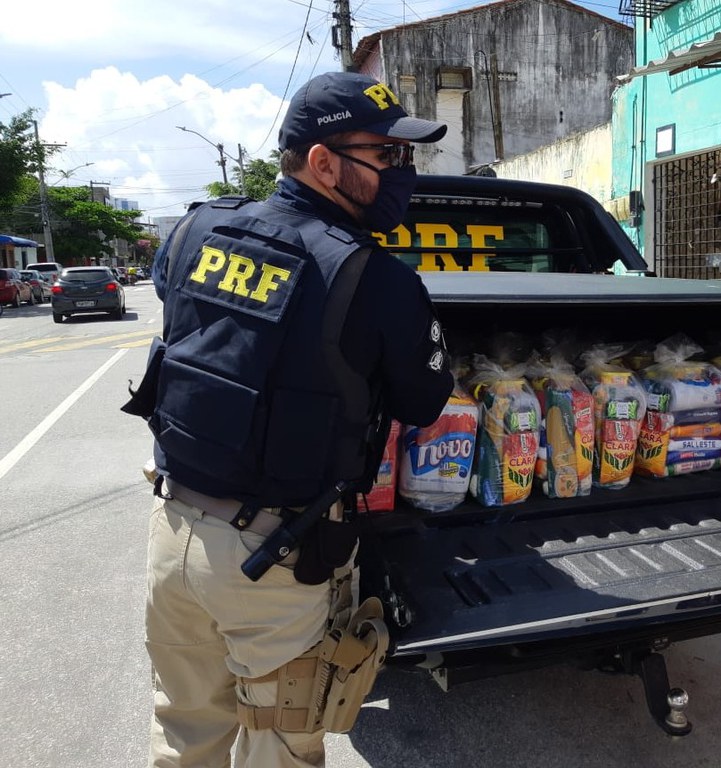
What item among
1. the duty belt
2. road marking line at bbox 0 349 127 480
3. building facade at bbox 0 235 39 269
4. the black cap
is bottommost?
road marking line at bbox 0 349 127 480

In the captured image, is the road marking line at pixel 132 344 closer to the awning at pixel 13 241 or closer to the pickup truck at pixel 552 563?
the pickup truck at pixel 552 563

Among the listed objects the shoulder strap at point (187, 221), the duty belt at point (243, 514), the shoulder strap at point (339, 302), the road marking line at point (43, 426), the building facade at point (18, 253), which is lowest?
the road marking line at point (43, 426)

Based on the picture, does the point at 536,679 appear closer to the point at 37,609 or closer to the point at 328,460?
the point at 328,460

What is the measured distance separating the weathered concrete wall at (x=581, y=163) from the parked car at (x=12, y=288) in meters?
18.4

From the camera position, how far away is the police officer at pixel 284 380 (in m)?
1.54

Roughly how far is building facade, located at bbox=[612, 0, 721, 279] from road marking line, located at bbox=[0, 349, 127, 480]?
8078 millimetres

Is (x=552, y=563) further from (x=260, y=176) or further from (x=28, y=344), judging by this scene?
(x=260, y=176)

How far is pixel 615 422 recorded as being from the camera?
8.46 feet

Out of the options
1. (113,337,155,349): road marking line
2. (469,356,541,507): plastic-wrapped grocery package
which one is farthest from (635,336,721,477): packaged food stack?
(113,337,155,349): road marking line

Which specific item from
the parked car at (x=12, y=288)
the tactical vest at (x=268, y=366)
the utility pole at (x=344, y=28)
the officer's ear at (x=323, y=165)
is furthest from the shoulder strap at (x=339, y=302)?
the parked car at (x=12, y=288)

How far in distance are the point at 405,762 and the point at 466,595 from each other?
0.77m

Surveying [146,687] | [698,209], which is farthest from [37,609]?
[698,209]

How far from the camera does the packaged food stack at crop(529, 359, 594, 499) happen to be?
2.52 m

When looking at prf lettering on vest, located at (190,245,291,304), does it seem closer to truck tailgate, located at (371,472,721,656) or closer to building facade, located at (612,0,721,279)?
truck tailgate, located at (371,472,721,656)
